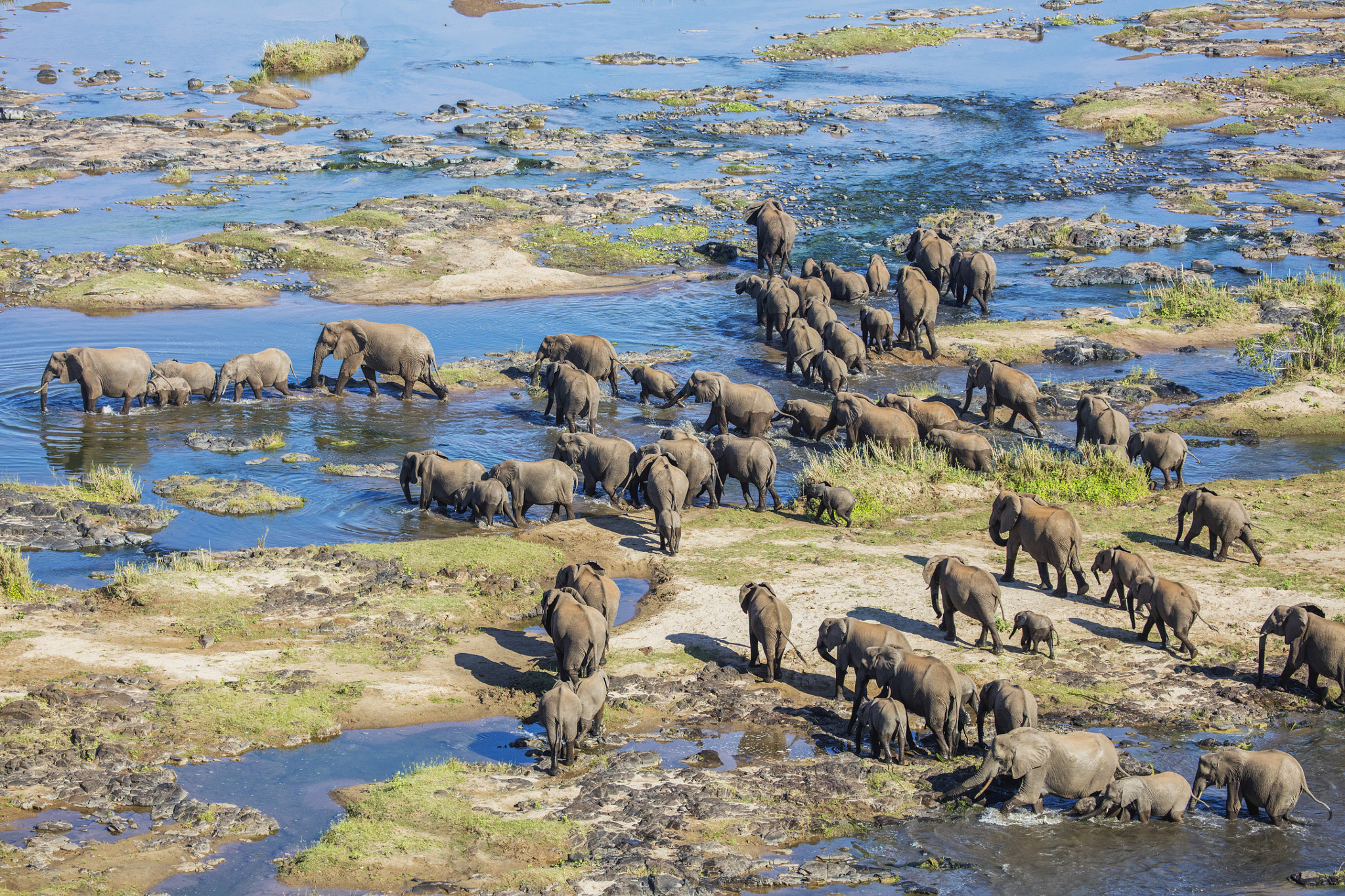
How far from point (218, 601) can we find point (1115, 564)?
1148 centimetres

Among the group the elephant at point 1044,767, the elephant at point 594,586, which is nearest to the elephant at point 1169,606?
the elephant at point 1044,767

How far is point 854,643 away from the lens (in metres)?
14.1

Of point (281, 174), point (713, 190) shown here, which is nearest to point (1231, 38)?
point (713, 190)

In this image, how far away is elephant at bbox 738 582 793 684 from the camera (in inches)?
576

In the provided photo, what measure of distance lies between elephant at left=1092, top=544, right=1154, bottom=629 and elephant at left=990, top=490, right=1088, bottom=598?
0.31 meters

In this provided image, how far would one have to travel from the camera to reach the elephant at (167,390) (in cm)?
2502

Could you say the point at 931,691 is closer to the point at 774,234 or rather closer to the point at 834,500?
the point at 834,500

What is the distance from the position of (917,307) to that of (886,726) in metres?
17.5

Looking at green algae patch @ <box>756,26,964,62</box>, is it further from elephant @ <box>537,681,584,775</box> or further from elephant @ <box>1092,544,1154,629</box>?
elephant @ <box>537,681,584,775</box>

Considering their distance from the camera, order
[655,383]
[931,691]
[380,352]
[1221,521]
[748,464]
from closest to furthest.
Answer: [931,691] → [1221,521] → [748,464] → [655,383] → [380,352]

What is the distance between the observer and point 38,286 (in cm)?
3312

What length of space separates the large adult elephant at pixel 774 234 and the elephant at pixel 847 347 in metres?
7.50

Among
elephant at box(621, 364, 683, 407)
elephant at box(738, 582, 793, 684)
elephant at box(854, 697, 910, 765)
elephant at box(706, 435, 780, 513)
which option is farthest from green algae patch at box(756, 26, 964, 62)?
elephant at box(854, 697, 910, 765)

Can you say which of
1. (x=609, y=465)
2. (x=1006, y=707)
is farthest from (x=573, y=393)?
(x=1006, y=707)
